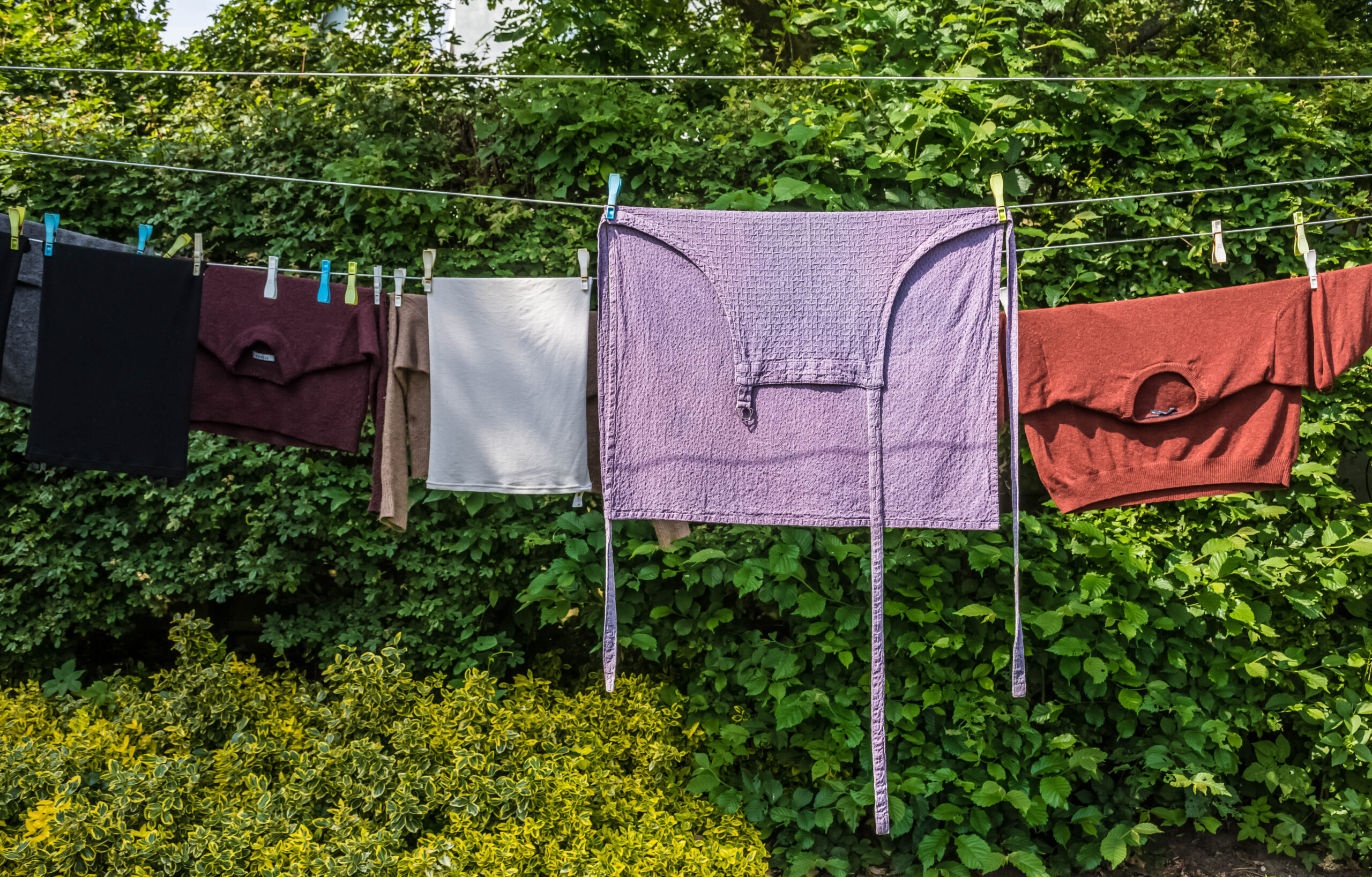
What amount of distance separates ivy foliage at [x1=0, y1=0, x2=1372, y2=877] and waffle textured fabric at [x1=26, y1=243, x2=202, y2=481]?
1233 mm

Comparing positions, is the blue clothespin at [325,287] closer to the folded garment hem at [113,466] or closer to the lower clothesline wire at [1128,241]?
the lower clothesline wire at [1128,241]

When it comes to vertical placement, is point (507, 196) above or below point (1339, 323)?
above

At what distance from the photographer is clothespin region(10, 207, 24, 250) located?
207 centimetres

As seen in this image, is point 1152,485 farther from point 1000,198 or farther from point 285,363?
point 285,363

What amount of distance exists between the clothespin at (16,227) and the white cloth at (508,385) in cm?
98

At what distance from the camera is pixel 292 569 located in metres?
3.46

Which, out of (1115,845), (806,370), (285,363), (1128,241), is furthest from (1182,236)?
(285,363)

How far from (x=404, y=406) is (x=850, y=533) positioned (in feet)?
5.62

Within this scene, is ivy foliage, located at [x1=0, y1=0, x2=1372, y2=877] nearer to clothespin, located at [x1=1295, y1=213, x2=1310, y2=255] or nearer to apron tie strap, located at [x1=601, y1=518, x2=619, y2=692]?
clothespin, located at [x1=1295, y1=213, x2=1310, y2=255]

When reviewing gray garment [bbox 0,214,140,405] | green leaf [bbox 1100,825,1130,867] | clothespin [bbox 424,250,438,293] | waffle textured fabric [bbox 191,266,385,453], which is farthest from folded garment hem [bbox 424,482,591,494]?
green leaf [bbox 1100,825,1130,867]

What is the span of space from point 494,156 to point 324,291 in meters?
1.45

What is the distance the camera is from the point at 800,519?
2.01 meters

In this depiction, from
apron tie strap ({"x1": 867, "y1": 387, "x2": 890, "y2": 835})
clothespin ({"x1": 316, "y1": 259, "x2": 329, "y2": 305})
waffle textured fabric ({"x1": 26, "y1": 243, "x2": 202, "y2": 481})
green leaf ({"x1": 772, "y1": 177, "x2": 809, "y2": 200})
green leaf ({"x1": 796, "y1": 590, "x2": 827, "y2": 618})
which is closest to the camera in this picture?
apron tie strap ({"x1": 867, "y1": 387, "x2": 890, "y2": 835})

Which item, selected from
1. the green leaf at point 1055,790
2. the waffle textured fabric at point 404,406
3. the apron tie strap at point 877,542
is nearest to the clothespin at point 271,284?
the waffle textured fabric at point 404,406
